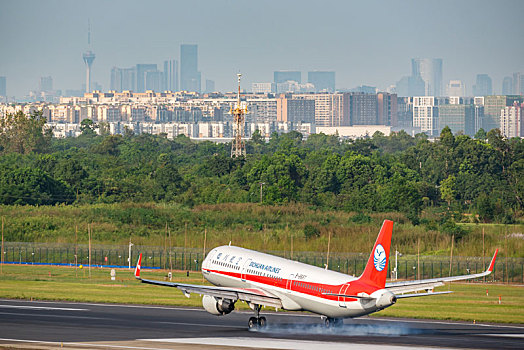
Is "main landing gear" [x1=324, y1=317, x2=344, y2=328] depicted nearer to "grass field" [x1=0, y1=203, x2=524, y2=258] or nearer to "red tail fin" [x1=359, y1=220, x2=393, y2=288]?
"red tail fin" [x1=359, y1=220, x2=393, y2=288]

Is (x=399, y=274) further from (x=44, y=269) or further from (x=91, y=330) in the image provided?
(x=91, y=330)

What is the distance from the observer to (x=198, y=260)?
118312 mm

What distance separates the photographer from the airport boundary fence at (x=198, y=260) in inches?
4350

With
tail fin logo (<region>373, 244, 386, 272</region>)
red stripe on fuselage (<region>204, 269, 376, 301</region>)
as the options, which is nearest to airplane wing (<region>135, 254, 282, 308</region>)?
red stripe on fuselage (<region>204, 269, 376, 301</region>)

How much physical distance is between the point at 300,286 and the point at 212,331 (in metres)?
7.00

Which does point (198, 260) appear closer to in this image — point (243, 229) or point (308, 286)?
point (243, 229)

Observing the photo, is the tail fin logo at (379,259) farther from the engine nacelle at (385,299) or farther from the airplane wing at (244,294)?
the airplane wing at (244,294)

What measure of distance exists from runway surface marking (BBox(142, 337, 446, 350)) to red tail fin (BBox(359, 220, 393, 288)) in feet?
13.0

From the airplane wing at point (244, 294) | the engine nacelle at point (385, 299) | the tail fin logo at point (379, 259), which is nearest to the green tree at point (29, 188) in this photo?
the airplane wing at point (244, 294)

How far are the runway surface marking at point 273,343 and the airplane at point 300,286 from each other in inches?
95.8

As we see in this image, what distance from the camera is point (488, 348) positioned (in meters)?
53.7

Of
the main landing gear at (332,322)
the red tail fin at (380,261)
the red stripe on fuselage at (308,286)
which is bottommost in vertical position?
the main landing gear at (332,322)

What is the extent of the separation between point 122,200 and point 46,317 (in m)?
129

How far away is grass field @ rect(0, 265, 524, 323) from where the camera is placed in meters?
73.2
